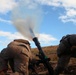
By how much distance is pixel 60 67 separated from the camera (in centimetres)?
1595

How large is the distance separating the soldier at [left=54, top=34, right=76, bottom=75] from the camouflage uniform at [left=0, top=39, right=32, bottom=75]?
83.4 inches

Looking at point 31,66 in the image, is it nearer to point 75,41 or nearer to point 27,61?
point 27,61

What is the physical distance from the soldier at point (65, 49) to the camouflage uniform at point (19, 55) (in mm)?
2117

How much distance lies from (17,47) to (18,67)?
2.58ft

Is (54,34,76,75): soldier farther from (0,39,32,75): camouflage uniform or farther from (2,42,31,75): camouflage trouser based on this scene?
(2,42,31,75): camouflage trouser

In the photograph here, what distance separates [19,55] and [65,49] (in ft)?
9.36

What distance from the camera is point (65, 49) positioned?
15.4 metres

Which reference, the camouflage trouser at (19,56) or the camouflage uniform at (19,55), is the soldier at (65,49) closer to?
the camouflage uniform at (19,55)

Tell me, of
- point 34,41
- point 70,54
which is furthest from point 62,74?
point 34,41

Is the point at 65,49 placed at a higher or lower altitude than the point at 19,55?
higher

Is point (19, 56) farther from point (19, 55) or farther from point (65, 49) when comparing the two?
point (65, 49)

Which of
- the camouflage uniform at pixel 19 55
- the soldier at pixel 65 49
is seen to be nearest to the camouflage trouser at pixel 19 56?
the camouflage uniform at pixel 19 55

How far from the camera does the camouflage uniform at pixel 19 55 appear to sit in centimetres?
1329

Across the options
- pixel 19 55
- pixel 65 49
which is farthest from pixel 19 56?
pixel 65 49
